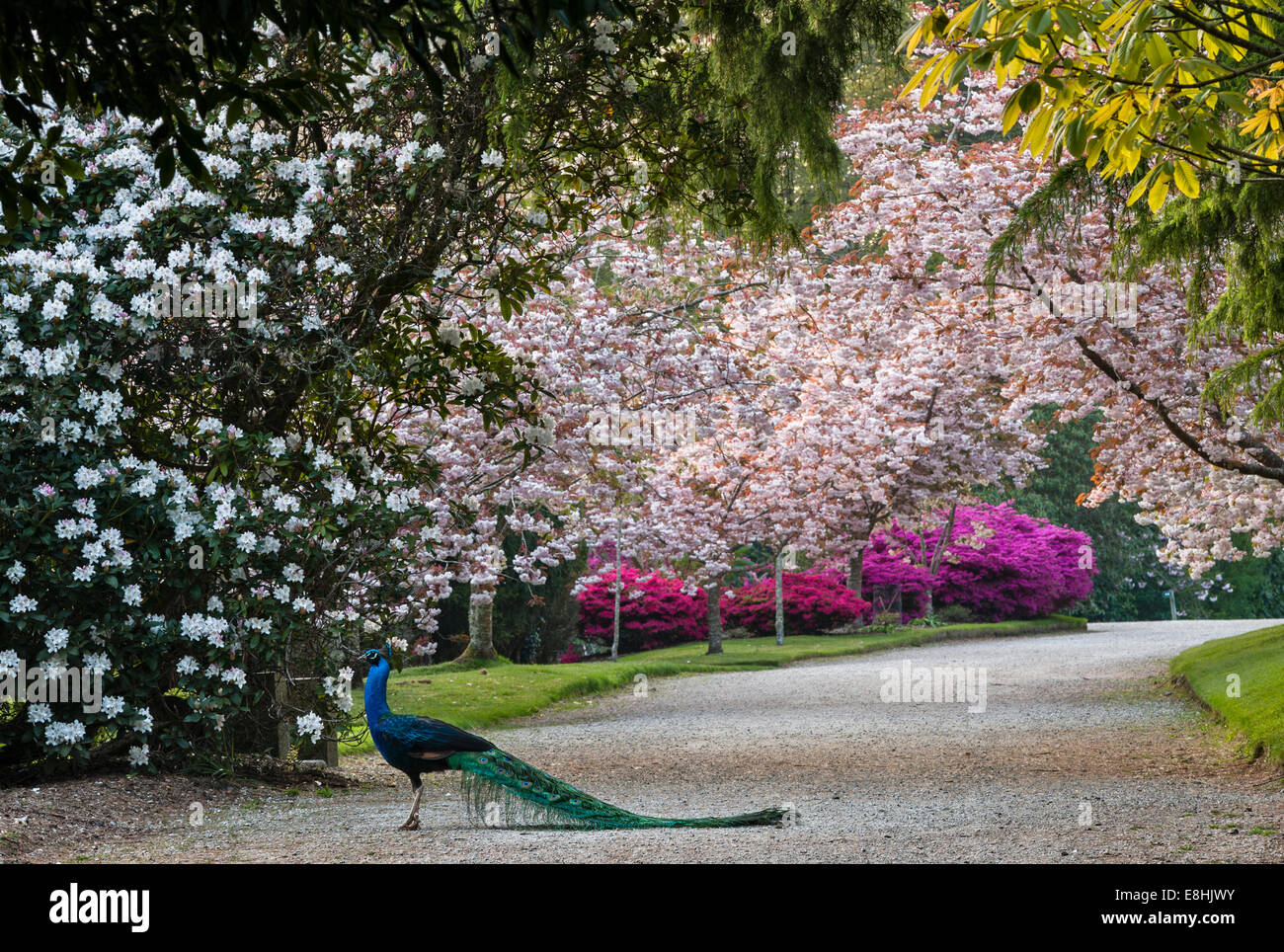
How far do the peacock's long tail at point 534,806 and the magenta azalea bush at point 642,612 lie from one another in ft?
49.5

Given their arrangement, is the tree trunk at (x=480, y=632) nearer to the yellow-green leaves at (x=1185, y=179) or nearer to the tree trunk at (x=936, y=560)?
the tree trunk at (x=936, y=560)

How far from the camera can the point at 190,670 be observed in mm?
6582

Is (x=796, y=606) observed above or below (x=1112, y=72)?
below

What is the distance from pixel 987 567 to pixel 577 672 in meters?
13.4

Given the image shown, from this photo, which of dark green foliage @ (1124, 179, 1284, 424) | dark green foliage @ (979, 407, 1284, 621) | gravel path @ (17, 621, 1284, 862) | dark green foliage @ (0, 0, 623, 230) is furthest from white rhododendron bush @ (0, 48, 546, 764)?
dark green foliage @ (979, 407, 1284, 621)

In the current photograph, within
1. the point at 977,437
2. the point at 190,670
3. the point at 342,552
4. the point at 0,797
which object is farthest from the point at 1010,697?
the point at 977,437

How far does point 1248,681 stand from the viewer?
10.7m

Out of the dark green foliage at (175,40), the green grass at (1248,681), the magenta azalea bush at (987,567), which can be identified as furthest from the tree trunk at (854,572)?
the dark green foliage at (175,40)

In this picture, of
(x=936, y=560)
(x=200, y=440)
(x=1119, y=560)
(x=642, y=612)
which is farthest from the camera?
(x=1119, y=560)

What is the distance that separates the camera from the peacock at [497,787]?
5.68 metres

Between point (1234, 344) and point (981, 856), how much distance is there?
10.3 meters

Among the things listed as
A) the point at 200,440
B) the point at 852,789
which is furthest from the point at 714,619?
the point at 200,440

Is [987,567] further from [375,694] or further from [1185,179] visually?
[1185,179]

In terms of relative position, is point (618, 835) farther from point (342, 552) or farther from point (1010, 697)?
point (1010, 697)
